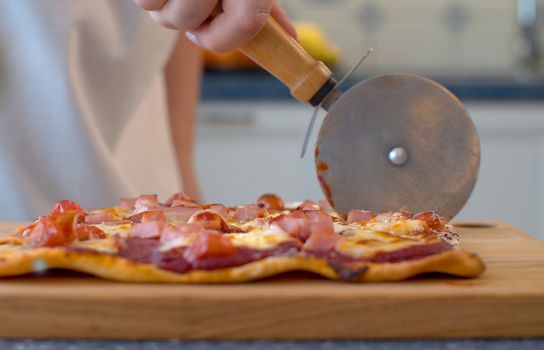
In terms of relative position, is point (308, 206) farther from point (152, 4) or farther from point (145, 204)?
point (152, 4)

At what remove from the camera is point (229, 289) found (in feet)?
3.04

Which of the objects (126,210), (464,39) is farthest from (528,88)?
(126,210)

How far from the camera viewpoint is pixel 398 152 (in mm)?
1406

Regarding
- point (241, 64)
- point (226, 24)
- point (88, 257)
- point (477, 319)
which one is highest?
point (241, 64)

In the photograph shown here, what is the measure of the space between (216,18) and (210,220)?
0.27 meters

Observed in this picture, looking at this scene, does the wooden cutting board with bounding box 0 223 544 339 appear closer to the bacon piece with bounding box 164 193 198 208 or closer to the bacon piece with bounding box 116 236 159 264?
the bacon piece with bounding box 116 236 159 264

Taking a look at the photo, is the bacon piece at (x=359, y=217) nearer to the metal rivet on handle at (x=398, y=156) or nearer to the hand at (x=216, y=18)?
the metal rivet on handle at (x=398, y=156)

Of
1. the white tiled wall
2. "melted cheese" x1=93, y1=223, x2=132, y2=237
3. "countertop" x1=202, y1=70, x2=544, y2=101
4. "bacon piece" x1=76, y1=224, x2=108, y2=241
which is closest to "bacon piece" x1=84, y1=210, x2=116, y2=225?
"melted cheese" x1=93, y1=223, x2=132, y2=237

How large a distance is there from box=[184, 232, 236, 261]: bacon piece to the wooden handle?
1.34 feet

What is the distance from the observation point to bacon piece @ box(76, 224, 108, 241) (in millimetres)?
1081

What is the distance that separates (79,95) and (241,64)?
172cm

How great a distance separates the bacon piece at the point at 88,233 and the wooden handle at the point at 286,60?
357mm

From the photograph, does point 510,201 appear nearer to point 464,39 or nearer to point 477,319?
point 464,39

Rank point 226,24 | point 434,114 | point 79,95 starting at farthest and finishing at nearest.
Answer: point 79,95 → point 434,114 → point 226,24
